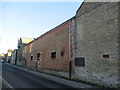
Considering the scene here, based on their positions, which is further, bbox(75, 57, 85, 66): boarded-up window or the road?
bbox(75, 57, 85, 66): boarded-up window

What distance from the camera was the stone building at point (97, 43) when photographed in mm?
11656

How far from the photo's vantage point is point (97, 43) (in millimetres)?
13336

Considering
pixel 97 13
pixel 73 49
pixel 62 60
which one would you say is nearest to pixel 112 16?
pixel 97 13

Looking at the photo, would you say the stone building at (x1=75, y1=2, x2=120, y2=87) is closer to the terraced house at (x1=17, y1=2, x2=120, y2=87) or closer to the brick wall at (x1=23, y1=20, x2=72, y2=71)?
the terraced house at (x1=17, y1=2, x2=120, y2=87)

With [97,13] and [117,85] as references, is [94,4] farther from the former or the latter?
[117,85]

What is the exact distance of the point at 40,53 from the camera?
27.3 metres

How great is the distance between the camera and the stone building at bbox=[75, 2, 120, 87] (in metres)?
11.7

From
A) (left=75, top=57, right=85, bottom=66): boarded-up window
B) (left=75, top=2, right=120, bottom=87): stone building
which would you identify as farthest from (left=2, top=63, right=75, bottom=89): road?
(left=75, top=57, right=85, bottom=66): boarded-up window

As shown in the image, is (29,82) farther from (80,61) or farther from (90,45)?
(90,45)

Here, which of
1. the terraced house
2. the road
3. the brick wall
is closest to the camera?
the road

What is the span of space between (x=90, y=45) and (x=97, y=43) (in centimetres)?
98

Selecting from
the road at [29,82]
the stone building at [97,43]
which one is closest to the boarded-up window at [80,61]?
the stone building at [97,43]

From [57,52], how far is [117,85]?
10711 mm

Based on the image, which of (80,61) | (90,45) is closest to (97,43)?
(90,45)
